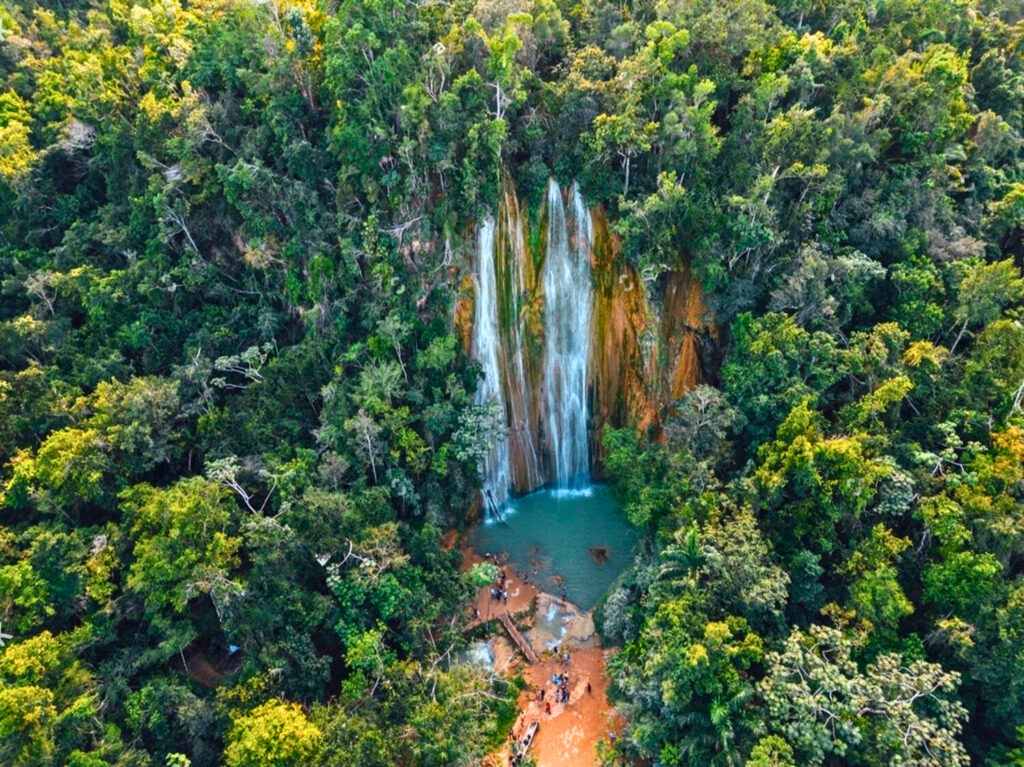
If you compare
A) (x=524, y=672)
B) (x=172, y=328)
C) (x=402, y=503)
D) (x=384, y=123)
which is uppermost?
(x=384, y=123)

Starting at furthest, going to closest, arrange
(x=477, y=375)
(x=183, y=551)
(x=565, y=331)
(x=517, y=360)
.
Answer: (x=517, y=360) → (x=565, y=331) → (x=477, y=375) → (x=183, y=551)

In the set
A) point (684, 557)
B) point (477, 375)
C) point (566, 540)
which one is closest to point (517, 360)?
point (477, 375)

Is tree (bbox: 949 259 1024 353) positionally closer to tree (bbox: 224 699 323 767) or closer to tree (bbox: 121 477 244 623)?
tree (bbox: 224 699 323 767)

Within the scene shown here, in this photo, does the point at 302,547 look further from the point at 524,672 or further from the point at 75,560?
the point at 524,672

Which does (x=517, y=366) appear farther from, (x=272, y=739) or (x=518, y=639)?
(x=272, y=739)

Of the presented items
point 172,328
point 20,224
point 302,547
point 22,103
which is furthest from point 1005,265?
point 22,103

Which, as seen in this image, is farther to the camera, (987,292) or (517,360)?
(517,360)

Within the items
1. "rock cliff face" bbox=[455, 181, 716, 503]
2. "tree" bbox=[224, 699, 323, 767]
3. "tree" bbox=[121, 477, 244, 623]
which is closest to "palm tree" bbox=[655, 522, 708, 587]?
"rock cliff face" bbox=[455, 181, 716, 503]

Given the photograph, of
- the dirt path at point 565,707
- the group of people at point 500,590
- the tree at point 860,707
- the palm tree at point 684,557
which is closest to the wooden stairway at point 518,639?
the dirt path at point 565,707
